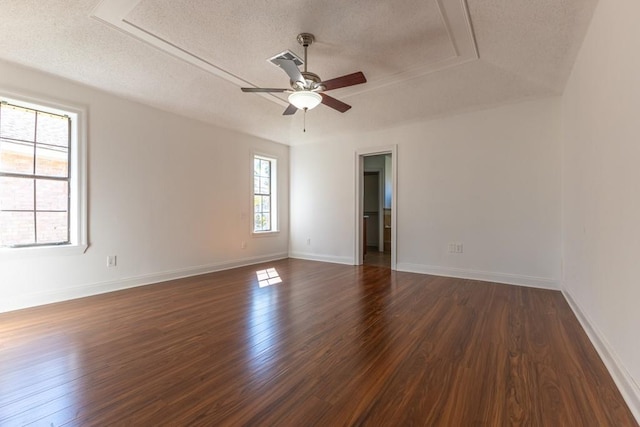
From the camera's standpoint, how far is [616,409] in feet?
4.91

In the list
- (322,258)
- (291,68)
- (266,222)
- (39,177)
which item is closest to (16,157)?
(39,177)

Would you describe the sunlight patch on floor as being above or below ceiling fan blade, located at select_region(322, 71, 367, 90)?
below

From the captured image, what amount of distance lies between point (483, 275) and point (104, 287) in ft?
17.1

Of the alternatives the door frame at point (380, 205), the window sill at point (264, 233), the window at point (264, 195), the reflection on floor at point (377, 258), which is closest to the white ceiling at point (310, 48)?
the window at point (264, 195)

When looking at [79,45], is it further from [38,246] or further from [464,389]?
[464,389]

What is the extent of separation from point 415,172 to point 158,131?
161 inches

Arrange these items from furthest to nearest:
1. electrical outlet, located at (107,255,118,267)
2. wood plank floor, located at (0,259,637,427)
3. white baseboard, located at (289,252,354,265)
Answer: white baseboard, located at (289,252,354,265)
electrical outlet, located at (107,255,118,267)
wood plank floor, located at (0,259,637,427)

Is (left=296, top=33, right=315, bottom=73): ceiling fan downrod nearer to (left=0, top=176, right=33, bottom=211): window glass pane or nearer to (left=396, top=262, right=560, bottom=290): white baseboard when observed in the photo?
(left=0, top=176, right=33, bottom=211): window glass pane

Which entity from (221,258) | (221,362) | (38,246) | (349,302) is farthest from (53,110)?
(349,302)

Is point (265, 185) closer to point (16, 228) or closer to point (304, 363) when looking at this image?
point (16, 228)

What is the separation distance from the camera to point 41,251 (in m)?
3.16

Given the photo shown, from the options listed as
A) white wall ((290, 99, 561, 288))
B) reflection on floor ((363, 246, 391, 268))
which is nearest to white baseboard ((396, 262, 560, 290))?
white wall ((290, 99, 561, 288))

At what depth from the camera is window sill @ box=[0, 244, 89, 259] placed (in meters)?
2.97

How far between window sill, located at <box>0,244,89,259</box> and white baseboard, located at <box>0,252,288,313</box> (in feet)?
1.39
